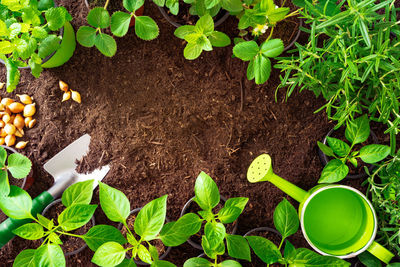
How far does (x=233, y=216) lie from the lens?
3.47ft

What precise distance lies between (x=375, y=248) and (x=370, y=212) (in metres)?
0.11

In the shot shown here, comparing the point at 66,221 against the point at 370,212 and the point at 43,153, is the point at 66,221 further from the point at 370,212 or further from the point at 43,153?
the point at 370,212

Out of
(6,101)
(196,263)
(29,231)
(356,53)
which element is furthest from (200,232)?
(6,101)

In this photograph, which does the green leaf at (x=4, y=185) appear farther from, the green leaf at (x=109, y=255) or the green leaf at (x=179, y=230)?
the green leaf at (x=179, y=230)

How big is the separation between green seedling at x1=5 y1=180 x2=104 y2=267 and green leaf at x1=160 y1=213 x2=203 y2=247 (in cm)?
14

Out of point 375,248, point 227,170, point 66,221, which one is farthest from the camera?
point 227,170

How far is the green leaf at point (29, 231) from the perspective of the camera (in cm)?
105

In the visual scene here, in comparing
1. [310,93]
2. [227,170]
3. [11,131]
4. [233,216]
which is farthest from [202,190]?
[11,131]

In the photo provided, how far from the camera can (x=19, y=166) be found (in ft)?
3.75

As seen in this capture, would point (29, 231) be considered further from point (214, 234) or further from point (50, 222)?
point (214, 234)

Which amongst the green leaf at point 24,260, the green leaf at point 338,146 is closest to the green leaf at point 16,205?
the green leaf at point 24,260

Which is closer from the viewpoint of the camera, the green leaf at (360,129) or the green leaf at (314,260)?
the green leaf at (314,260)

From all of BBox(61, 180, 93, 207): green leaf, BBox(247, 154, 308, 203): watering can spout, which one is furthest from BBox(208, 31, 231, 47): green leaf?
BBox(61, 180, 93, 207): green leaf

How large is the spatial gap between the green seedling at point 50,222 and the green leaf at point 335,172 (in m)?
0.66
